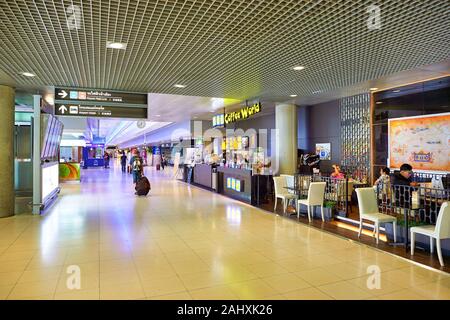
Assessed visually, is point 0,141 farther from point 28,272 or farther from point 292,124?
point 292,124

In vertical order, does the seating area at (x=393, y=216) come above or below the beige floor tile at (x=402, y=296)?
above

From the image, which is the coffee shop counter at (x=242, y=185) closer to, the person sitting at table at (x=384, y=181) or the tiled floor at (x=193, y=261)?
the tiled floor at (x=193, y=261)

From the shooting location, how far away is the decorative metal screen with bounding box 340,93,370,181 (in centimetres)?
873

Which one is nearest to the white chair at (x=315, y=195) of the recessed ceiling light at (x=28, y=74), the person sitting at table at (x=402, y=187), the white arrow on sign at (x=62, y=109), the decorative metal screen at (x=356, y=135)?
the person sitting at table at (x=402, y=187)

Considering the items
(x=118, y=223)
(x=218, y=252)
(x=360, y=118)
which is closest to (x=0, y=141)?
(x=118, y=223)

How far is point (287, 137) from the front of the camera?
9.92 metres

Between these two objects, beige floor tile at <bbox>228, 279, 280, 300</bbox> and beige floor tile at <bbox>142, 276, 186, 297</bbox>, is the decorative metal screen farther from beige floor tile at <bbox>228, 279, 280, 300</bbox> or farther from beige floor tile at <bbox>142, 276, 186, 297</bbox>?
beige floor tile at <bbox>142, 276, 186, 297</bbox>

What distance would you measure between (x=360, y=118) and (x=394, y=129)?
1059 mm

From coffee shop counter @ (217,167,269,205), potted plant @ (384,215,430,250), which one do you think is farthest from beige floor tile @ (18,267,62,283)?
coffee shop counter @ (217,167,269,205)

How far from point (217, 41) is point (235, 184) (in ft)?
20.2

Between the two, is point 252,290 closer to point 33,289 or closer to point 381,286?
point 381,286

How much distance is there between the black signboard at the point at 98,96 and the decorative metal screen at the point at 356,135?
231 inches

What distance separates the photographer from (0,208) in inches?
264

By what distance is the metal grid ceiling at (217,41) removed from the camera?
312 centimetres
